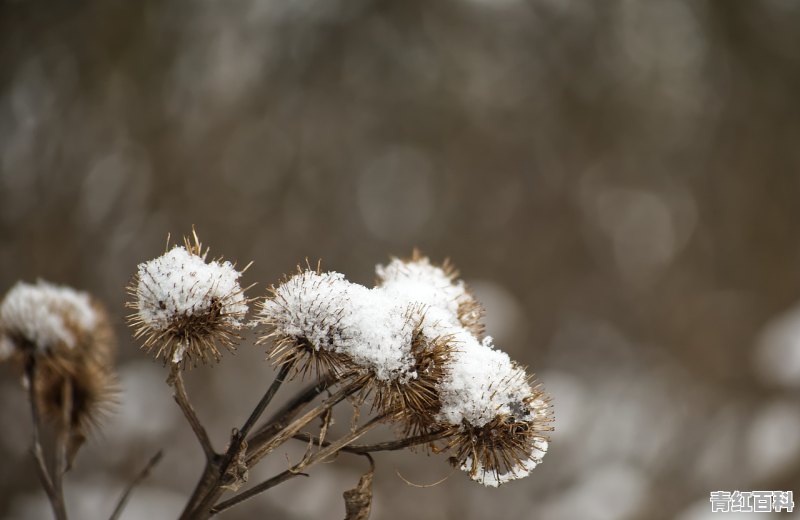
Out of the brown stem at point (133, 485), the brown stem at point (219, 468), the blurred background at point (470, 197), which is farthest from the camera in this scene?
the blurred background at point (470, 197)

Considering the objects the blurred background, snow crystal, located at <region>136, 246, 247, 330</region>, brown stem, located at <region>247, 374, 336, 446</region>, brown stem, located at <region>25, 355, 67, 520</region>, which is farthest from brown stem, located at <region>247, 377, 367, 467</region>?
the blurred background

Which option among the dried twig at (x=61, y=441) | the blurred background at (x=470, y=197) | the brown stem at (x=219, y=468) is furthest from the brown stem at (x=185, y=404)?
the blurred background at (x=470, y=197)

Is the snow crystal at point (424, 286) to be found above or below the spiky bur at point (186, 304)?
above

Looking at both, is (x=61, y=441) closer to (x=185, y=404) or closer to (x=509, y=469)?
(x=185, y=404)

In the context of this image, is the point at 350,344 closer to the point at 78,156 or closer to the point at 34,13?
the point at 78,156

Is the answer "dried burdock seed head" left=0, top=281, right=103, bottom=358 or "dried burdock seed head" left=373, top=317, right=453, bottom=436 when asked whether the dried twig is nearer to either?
"dried burdock seed head" left=0, top=281, right=103, bottom=358

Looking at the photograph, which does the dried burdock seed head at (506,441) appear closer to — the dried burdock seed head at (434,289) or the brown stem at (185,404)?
the dried burdock seed head at (434,289)
